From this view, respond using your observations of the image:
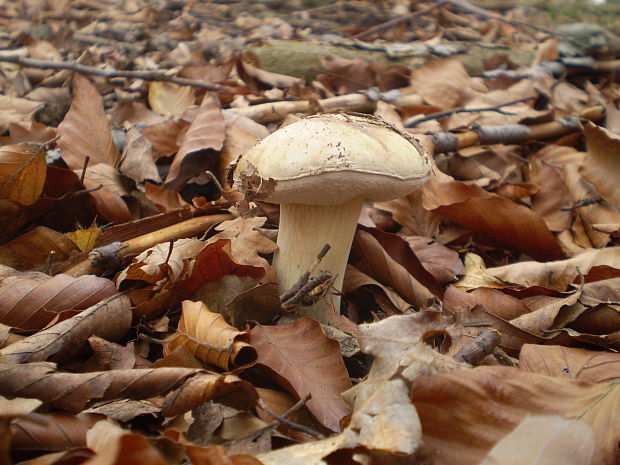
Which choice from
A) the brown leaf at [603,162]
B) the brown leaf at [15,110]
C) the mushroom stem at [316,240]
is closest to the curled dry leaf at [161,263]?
the mushroom stem at [316,240]

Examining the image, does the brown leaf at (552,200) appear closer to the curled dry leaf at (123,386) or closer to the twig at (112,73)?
the curled dry leaf at (123,386)

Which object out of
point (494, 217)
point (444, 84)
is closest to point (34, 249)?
point (494, 217)

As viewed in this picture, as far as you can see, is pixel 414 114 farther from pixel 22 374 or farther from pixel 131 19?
pixel 131 19

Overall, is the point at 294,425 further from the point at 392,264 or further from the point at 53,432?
the point at 392,264

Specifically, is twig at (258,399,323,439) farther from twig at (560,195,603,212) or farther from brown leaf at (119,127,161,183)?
twig at (560,195,603,212)

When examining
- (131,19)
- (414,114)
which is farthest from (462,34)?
(131,19)

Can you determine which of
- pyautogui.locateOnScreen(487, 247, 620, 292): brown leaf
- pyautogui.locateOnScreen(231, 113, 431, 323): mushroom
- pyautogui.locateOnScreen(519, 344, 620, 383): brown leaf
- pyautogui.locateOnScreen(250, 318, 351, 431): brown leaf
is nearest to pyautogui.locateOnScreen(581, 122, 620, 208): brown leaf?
pyautogui.locateOnScreen(487, 247, 620, 292): brown leaf
